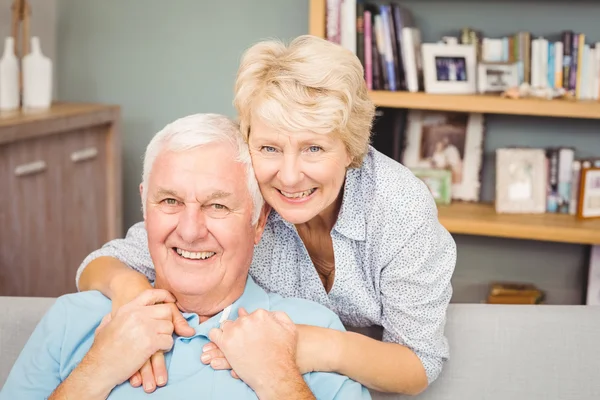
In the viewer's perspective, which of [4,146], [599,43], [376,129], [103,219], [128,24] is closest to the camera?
[4,146]

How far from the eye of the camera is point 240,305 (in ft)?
5.48

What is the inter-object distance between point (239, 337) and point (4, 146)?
168cm

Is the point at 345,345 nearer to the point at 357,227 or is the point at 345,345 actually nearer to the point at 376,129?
the point at 357,227

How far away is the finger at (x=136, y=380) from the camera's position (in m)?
1.53

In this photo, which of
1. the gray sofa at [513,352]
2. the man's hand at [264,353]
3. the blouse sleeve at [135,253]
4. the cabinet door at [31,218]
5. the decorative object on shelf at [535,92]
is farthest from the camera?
the decorative object on shelf at [535,92]

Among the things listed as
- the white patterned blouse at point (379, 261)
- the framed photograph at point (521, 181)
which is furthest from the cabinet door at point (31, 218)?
the framed photograph at point (521, 181)

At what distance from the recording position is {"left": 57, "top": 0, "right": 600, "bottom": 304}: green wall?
3.30 m

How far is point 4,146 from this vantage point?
9.42 ft

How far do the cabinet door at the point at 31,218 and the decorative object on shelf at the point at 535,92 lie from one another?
1.70 meters

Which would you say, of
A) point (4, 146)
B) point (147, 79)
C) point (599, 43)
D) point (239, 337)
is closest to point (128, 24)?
point (147, 79)

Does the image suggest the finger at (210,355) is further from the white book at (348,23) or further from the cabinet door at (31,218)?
the white book at (348,23)

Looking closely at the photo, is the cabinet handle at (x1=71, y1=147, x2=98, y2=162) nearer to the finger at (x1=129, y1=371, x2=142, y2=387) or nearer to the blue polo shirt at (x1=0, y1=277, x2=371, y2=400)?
the blue polo shirt at (x1=0, y1=277, x2=371, y2=400)

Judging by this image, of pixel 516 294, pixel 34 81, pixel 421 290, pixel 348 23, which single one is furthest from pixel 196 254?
pixel 516 294

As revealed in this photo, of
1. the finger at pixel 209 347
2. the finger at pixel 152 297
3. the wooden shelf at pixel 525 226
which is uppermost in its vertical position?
the finger at pixel 152 297
